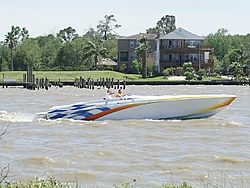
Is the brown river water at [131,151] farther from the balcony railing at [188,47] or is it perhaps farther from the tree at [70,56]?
the tree at [70,56]

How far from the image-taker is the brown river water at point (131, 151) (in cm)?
1512

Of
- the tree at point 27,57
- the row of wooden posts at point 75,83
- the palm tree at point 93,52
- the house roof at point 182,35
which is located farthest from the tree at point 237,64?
the tree at point 27,57

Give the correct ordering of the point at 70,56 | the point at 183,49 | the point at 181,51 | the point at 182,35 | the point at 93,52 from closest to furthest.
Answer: the point at 183,49 → the point at 181,51 → the point at 182,35 → the point at 93,52 → the point at 70,56

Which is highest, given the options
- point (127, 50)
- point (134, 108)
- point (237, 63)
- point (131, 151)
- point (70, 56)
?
point (127, 50)

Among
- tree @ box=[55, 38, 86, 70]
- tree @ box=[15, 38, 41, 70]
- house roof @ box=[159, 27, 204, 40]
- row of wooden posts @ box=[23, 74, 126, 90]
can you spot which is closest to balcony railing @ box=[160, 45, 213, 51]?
house roof @ box=[159, 27, 204, 40]

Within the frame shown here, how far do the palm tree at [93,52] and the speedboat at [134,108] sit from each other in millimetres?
73595

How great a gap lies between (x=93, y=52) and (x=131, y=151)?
Answer: 8075cm

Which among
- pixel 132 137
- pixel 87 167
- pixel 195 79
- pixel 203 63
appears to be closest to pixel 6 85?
pixel 195 79

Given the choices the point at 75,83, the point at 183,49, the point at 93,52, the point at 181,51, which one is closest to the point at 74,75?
the point at 93,52

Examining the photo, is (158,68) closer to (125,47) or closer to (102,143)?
(125,47)

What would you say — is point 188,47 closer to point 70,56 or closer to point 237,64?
point 237,64

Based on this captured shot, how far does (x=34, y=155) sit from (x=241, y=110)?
63.5ft

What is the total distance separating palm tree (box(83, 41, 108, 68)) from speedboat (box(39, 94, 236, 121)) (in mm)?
73595

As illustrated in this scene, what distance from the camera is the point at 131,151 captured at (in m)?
18.7
